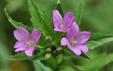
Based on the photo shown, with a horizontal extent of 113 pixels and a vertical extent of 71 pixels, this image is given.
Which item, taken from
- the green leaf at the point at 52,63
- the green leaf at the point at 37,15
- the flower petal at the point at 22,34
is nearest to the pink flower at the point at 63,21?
the green leaf at the point at 37,15

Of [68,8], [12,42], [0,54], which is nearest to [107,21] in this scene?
[68,8]

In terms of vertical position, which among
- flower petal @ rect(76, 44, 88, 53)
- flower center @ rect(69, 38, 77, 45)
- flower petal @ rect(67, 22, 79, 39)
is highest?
flower petal @ rect(67, 22, 79, 39)

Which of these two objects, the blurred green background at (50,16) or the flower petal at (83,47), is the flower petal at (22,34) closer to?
the flower petal at (83,47)

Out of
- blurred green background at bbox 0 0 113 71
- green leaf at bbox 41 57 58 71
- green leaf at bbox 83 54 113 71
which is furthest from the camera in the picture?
blurred green background at bbox 0 0 113 71

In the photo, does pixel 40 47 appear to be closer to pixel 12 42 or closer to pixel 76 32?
pixel 76 32

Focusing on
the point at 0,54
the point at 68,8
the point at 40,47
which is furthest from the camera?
the point at 68,8

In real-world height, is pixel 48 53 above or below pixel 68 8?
below

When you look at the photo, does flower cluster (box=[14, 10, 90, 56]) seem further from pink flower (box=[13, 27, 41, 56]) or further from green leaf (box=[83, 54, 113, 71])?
green leaf (box=[83, 54, 113, 71])

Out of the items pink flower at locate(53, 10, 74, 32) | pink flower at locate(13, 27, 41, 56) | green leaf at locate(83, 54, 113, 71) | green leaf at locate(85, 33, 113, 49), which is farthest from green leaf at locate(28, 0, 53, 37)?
green leaf at locate(83, 54, 113, 71)
